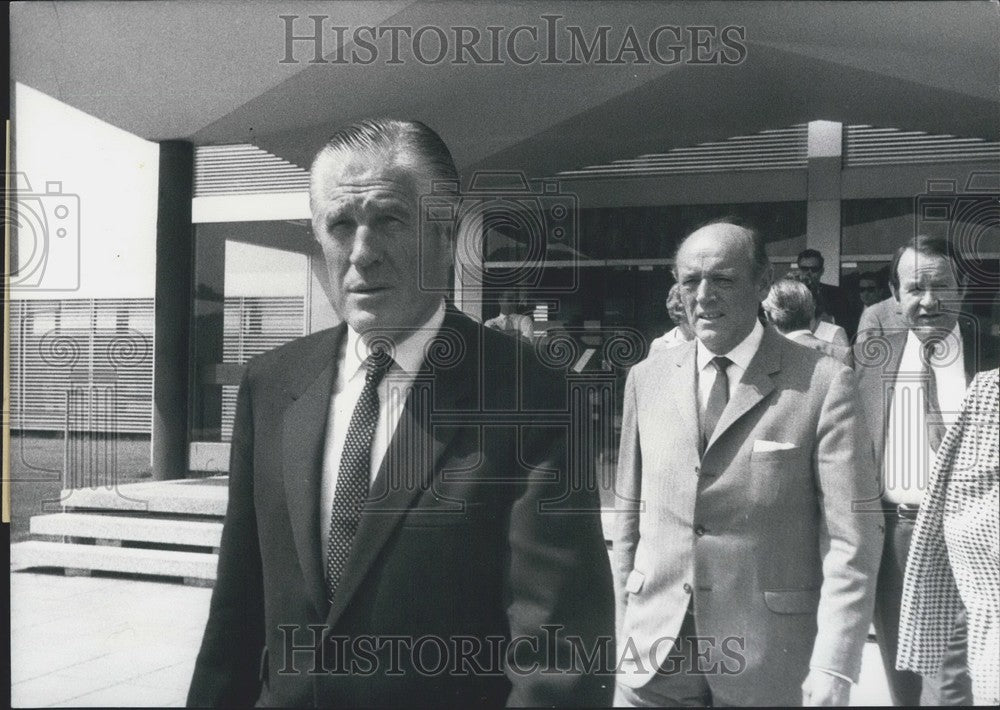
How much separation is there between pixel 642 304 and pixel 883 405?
74 cm

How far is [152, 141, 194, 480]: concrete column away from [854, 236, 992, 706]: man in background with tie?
1988 millimetres

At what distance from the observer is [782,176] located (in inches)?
106

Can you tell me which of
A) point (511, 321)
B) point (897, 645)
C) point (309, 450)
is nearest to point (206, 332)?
point (309, 450)

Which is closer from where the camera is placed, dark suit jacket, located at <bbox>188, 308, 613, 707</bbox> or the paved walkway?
dark suit jacket, located at <bbox>188, 308, 613, 707</bbox>

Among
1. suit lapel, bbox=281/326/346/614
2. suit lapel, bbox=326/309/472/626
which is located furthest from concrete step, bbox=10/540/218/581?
suit lapel, bbox=326/309/472/626

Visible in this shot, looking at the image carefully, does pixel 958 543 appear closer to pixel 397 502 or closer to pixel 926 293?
pixel 926 293

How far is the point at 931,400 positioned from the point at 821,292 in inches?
18.1

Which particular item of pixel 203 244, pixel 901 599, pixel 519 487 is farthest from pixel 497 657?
→ pixel 203 244

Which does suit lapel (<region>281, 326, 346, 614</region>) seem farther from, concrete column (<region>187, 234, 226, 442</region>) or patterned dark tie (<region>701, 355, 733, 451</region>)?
patterned dark tie (<region>701, 355, 733, 451</region>)

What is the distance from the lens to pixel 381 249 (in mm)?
2703

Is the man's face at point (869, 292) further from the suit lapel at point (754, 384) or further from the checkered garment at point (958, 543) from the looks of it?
the checkered garment at point (958, 543)

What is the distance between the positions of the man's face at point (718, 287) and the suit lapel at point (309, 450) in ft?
3.32

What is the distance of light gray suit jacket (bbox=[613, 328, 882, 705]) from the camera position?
2643 mm

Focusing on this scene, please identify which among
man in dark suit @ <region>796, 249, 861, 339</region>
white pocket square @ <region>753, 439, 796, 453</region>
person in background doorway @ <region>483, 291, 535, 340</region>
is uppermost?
man in dark suit @ <region>796, 249, 861, 339</region>
